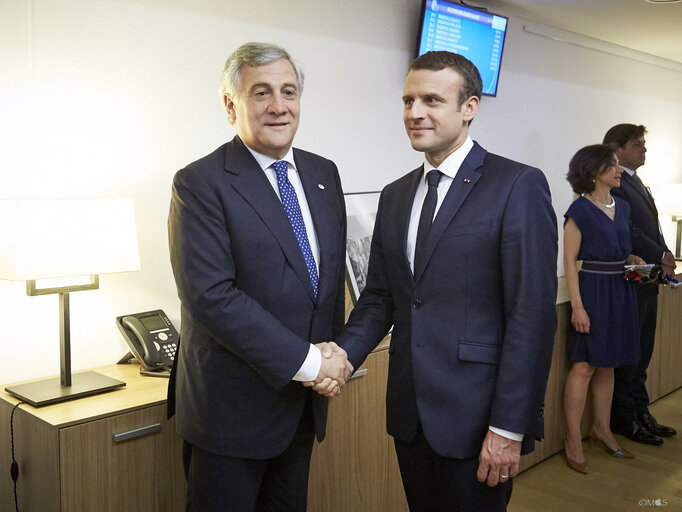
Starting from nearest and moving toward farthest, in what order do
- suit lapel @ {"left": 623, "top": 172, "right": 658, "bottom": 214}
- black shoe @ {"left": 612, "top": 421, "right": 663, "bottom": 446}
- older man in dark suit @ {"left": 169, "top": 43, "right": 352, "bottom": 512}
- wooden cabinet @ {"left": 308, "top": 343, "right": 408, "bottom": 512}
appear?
older man in dark suit @ {"left": 169, "top": 43, "right": 352, "bottom": 512}
wooden cabinet @ {"left": 308, "top": 343, "right": 408, "bottom": 512}
black shoe @ {"left": 612, "top": 421, "right": 663, "bottom": 446}
suit lapel @ {"left": 623, "top": 172, "right": 658, "bottom": 214}

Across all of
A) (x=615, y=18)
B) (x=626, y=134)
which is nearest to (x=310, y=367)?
(x=626, y=134)

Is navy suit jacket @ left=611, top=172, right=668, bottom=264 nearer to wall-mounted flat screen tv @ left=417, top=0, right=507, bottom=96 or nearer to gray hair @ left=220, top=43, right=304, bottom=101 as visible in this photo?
wall-mounted flat screen tv @ left=417, top=0, right=507, bottom=96

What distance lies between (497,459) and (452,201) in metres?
0.62

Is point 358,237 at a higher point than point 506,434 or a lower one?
higher

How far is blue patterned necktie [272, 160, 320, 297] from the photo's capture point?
1824mm

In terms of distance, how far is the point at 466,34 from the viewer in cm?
416

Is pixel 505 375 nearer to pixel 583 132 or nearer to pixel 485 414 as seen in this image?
pixel 485 414

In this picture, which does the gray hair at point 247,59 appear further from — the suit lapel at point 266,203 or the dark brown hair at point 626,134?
the dark brown hair at point 626,134

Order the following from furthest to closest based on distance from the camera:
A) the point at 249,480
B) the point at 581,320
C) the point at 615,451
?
1. the point at 615,451
2. the point at 581,320
3. the point at 249,480

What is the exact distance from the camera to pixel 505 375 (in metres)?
1.58

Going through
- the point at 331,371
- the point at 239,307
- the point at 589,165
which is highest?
the point at 589,165

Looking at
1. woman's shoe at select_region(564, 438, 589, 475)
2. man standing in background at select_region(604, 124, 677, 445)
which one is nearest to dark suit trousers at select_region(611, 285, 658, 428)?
man standing in background at select_region(604, 124, 677, 445)

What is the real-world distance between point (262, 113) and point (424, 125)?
432mm

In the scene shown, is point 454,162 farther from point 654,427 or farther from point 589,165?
point 654,427
